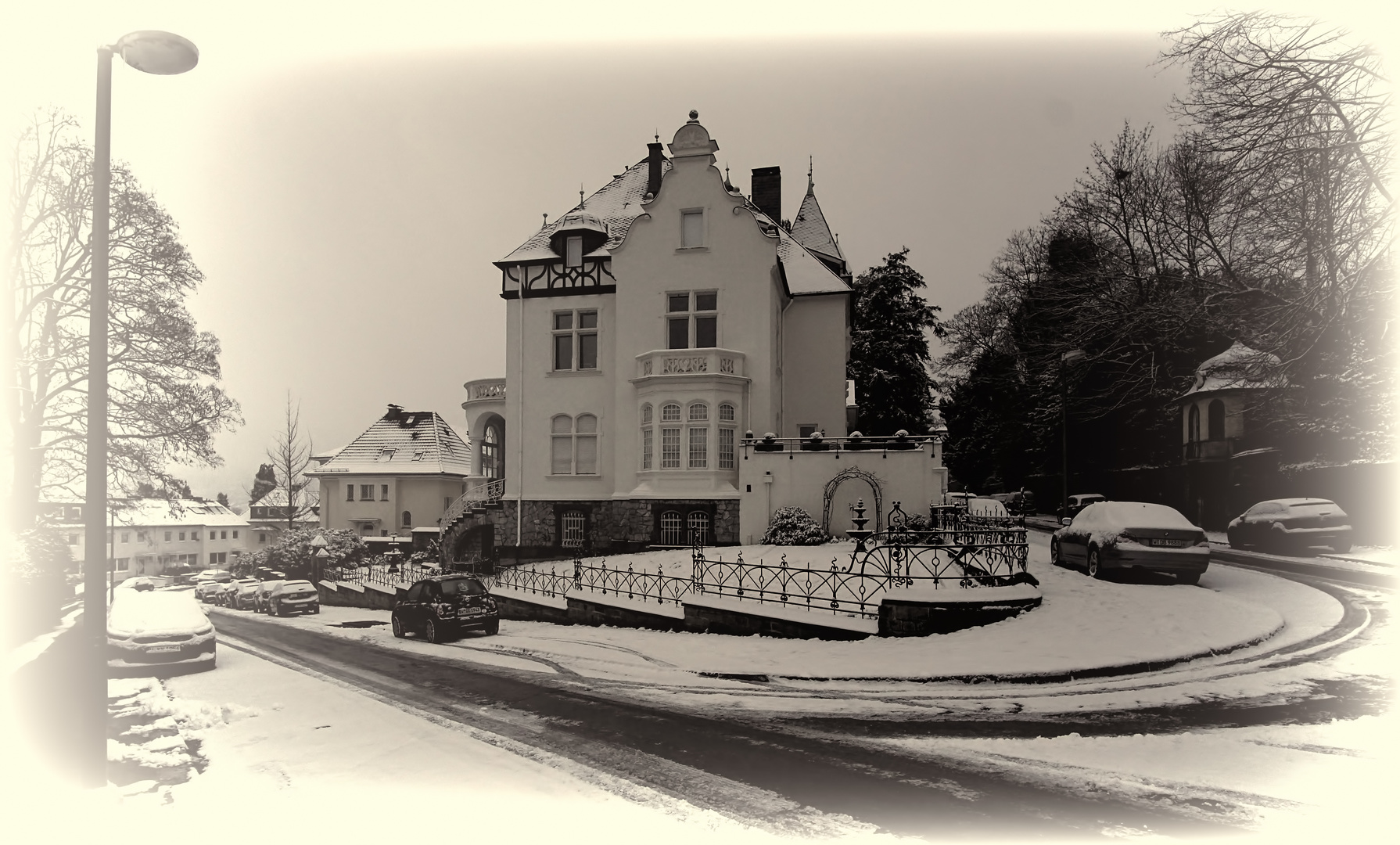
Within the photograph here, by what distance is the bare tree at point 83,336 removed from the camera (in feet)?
24.6

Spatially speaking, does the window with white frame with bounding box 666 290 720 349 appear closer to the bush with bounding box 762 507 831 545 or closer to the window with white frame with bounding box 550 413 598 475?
the window with white frame with bounding box 550 413 598 475

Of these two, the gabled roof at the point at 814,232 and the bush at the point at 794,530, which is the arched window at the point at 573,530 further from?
the gabled roof at the point at 814,232

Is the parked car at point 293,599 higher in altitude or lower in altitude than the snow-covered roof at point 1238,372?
lower

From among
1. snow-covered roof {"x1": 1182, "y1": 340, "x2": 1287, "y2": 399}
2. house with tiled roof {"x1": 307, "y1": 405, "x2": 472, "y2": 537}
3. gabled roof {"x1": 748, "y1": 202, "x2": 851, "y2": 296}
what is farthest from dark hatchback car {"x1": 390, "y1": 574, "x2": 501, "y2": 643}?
gabled roof {"x1": 748, "y1": 202, "x2": 851, "y2": 296}

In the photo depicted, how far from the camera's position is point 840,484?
1920 cm

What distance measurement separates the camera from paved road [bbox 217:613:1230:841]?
518 centimetres

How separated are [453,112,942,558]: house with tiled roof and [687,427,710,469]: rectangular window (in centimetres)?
5

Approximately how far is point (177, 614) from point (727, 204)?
53.4 ft

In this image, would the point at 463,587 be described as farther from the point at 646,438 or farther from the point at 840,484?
the point at 840,484

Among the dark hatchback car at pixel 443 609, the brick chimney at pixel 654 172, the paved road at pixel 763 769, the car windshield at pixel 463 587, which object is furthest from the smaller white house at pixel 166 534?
the brick chimney at pixel 654 172

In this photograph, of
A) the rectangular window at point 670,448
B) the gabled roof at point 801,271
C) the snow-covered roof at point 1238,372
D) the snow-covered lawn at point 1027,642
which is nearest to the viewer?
the snow-covered roof at point 1238,372

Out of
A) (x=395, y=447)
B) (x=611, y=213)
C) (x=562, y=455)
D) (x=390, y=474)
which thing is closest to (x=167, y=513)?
(x=395, y=447)

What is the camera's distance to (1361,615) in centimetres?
796

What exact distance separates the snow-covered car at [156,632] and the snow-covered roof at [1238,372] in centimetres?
1161
